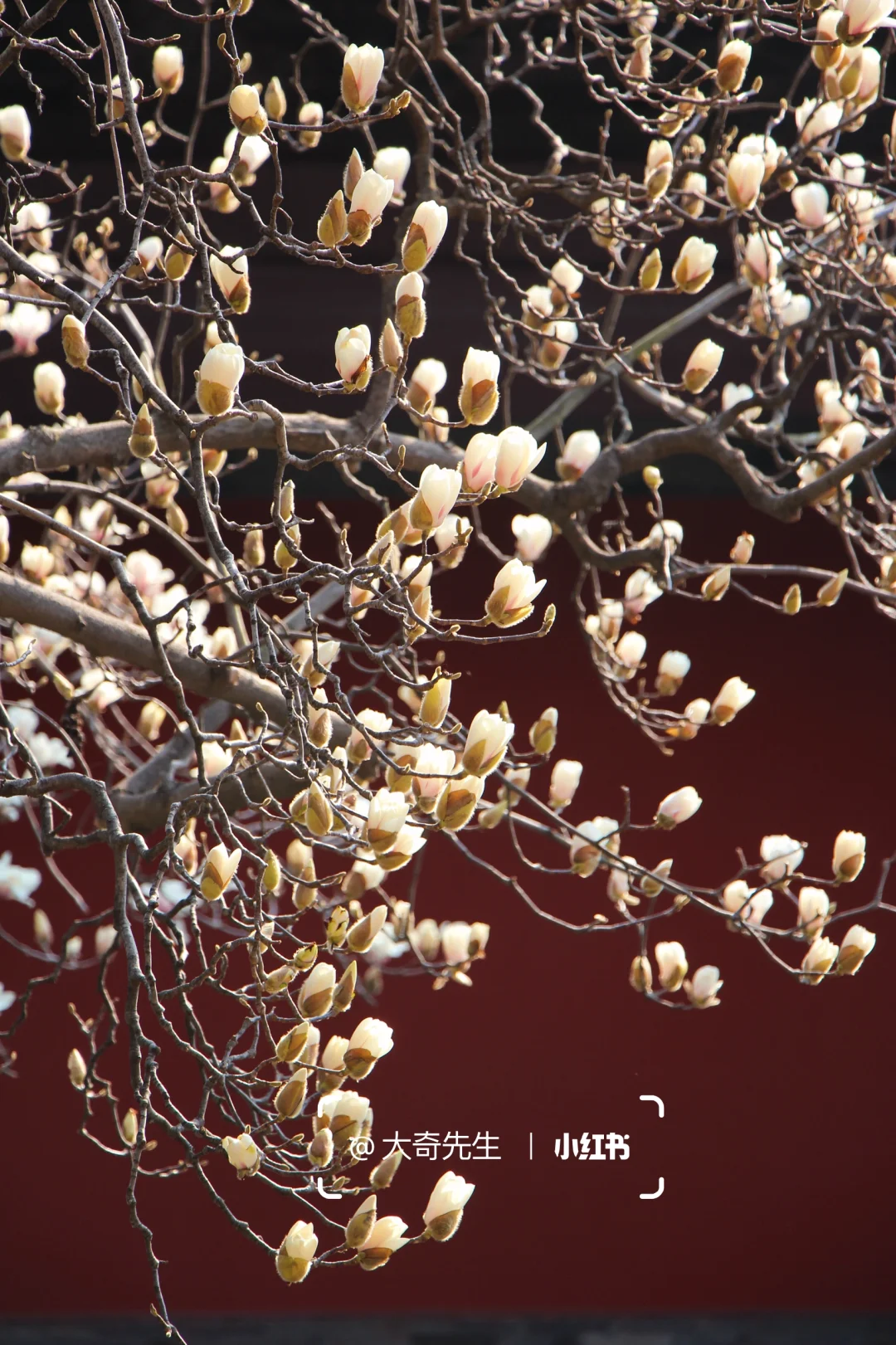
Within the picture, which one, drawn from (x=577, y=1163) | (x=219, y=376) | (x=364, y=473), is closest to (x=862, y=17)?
(x=219, y=376)

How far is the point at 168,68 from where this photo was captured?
4.57 ft

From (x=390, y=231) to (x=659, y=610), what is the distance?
1.15 m

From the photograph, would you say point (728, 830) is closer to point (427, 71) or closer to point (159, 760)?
point (159, 760)

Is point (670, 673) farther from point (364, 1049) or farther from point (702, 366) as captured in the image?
point (364, 1049)

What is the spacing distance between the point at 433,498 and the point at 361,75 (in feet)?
1.12

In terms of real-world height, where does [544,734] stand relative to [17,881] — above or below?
above

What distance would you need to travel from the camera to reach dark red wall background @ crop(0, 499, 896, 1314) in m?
2.96

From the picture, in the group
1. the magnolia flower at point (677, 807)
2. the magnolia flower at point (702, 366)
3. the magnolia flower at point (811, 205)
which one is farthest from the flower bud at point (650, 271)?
Result: the magnolia flower at point (677, 807)

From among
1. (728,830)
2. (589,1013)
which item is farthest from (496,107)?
(589,1013)

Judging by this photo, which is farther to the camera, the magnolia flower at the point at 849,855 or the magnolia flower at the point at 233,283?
the magnolia flower at the point at 849,855

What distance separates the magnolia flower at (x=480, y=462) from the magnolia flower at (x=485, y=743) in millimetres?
150

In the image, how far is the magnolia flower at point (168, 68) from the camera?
138 centimetres

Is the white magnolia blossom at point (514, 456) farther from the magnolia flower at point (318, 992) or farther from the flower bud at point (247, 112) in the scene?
the magnolia flower at point (318, 992)

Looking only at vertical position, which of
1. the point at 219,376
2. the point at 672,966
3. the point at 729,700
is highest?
the point at 219,376
